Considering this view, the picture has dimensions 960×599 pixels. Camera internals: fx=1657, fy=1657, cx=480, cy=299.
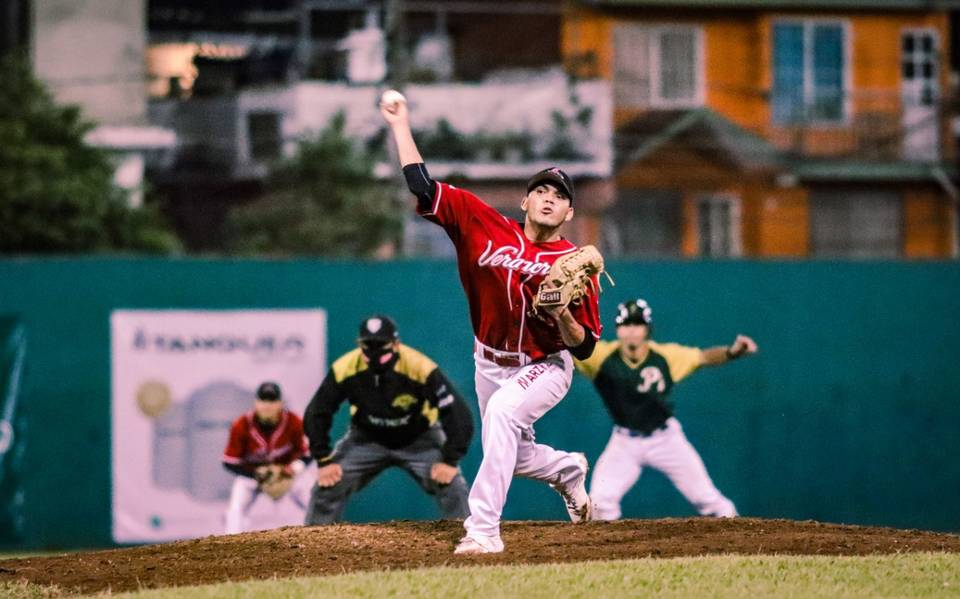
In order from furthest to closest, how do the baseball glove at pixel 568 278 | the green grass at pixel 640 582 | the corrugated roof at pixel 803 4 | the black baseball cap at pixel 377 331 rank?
the corrugated roof at pixel 803 4
the black baseball cap at pixel 377 331
the baseball glove at pixel 568 278
the green grass at pixel 640 582

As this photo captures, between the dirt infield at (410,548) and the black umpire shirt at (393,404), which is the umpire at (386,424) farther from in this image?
the dirt infield at (410,548)

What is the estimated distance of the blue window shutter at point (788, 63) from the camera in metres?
31.1

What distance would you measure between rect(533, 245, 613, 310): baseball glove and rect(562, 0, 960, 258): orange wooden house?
20.6 metres

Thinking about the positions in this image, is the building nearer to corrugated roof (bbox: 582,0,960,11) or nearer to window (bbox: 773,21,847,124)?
corrugated roof (bbox: 582,0,960,11)

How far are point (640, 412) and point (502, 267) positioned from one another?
5.55 metres

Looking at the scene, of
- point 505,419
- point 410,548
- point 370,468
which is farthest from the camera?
point 370,468

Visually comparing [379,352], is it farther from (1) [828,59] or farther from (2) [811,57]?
(1) [828,59]

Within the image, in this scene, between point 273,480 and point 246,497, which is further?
point 246,497

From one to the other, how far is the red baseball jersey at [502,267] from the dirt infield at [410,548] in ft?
3.62

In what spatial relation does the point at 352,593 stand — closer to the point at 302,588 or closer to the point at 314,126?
the point at 302,588

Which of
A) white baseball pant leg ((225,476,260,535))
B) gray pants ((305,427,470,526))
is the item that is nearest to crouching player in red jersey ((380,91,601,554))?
gray pants ((305,427,470,526))

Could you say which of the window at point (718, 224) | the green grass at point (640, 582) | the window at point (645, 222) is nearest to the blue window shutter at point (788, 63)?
the window at point (718, 224)

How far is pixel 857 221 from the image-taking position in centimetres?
3139

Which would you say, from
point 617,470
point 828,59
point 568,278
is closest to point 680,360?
point 617,470
